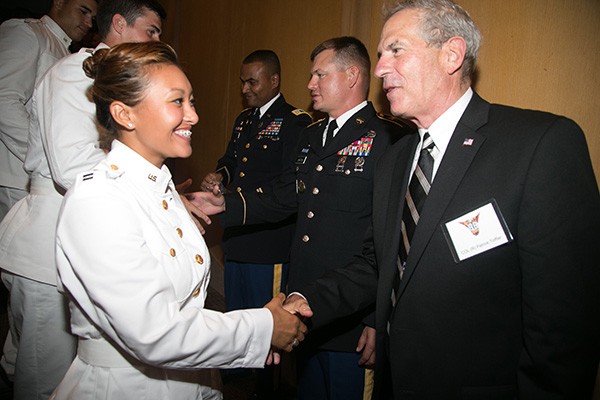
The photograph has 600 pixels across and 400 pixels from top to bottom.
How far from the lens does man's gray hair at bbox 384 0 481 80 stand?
138 centimetres

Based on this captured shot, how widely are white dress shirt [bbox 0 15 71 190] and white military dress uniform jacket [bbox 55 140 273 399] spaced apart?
5.12 ft

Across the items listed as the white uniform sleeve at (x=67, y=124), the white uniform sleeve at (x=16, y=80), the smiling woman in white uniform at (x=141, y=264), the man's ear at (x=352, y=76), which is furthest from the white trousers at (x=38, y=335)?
the man's ear at (x=352, y=76)

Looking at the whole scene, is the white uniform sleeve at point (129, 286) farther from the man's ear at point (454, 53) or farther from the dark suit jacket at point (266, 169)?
the dark suit jacket at point (266, 169)

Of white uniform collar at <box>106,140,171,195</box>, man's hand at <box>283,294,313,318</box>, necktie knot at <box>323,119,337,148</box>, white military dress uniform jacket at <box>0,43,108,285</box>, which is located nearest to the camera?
white uniform collar at <box>106,140,171,195</box>

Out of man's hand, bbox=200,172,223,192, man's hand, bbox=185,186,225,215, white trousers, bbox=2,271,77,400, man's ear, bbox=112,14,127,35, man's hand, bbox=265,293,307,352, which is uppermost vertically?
man's ear, bbox=112,14,127,35

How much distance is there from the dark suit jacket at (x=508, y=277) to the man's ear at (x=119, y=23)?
1908 millimetres

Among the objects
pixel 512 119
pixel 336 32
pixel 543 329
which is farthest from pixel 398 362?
pixel 336 32

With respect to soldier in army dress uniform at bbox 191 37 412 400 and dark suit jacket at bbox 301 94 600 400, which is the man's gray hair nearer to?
dark suit jacket at bbox 301 94 600 400

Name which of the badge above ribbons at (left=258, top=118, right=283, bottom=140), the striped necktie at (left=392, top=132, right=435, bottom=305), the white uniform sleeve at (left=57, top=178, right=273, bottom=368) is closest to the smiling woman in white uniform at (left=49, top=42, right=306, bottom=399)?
the white uniform sleeve at (left=57, top=178, right=273, bottom=368)

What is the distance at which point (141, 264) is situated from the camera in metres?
1.08

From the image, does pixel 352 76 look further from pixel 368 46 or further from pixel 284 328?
pixel 284 328

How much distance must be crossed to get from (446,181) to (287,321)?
786 millimetres

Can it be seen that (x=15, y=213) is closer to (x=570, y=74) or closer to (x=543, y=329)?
(x=543, y=329)

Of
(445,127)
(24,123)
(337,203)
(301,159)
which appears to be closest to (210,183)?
(301,159)
